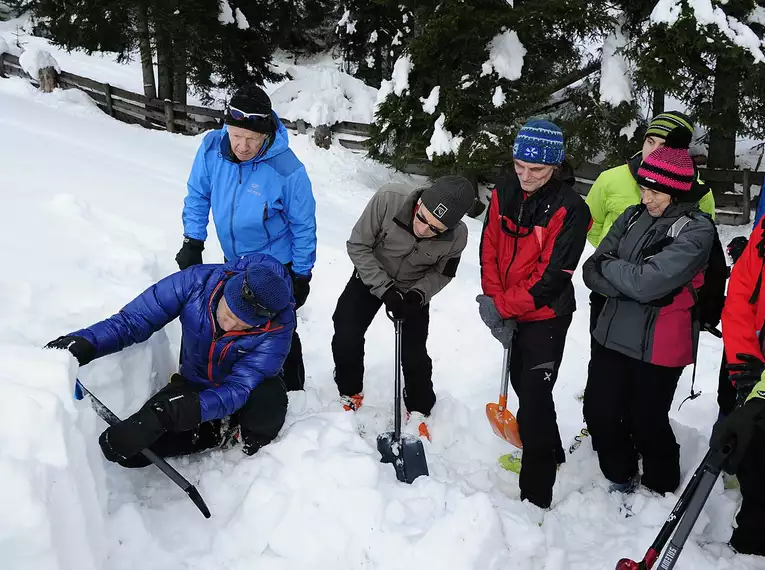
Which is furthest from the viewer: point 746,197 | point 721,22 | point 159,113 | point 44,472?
point 159,113

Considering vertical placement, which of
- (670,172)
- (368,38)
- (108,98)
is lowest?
(670,172)

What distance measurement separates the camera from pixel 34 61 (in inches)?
538

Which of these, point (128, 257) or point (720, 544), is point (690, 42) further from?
point (128, 257)

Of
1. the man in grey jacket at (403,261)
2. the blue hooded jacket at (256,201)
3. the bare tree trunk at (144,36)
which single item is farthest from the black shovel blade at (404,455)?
the bare tree trunk at (144,36)

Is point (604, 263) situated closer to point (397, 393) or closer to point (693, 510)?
point (693, 510)

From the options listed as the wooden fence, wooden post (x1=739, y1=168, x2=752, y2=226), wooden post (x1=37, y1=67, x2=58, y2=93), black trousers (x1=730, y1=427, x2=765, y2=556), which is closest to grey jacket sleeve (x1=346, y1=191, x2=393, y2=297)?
black trousers (x1=730, y1=427, x2=765, y2=556)

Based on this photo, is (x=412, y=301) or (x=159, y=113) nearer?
(x=412, y=301)

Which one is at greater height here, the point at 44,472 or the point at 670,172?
the point at 670,172

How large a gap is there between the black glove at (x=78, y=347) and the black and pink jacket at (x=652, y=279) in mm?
2376

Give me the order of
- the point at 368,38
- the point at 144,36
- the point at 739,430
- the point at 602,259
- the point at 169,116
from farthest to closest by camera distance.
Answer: the point at 368,38
the point at 169,116
the point at 144,36
the point at 602,259
the point at 739,430

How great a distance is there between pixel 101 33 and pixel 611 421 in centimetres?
1289

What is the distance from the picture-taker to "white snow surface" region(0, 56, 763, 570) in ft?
7.06

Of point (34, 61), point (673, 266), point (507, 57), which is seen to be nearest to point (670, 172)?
point (673, 266)

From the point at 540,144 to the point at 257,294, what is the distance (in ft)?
5.00
